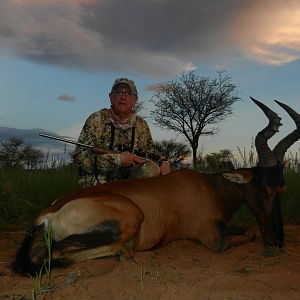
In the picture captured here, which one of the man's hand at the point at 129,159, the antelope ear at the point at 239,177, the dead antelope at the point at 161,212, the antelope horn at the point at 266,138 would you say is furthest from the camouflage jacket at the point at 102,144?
the antelope horn at the point at 266,138

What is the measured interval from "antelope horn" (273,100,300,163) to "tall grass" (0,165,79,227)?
317cm

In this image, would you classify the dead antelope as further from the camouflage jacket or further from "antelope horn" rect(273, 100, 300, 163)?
the camouflage jacket

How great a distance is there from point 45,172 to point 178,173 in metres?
4.32

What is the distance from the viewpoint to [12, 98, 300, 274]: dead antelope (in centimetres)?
396

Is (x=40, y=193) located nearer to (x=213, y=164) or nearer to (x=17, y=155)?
(x=213, y=164)

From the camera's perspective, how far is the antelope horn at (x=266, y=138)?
4819 millimetres

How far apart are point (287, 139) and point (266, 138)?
29 centimetres

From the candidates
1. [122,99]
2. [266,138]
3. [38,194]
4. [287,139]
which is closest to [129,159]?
[122,99]

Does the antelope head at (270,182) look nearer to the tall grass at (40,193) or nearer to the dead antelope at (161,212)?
the dead antelope at (161,212)

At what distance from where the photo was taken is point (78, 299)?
3.06m

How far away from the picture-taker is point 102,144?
5.86 m

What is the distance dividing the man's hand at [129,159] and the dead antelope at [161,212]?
803mm

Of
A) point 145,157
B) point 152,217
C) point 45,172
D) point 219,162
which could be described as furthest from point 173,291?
point 45,172

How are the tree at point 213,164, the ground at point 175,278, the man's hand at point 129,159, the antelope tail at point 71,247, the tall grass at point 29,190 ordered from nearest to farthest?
the ground at point 175,278
the antelope tail at point 71,247
the man's hand at point 129,159
the tall grass at point 29,190
the tree at point 213,164
